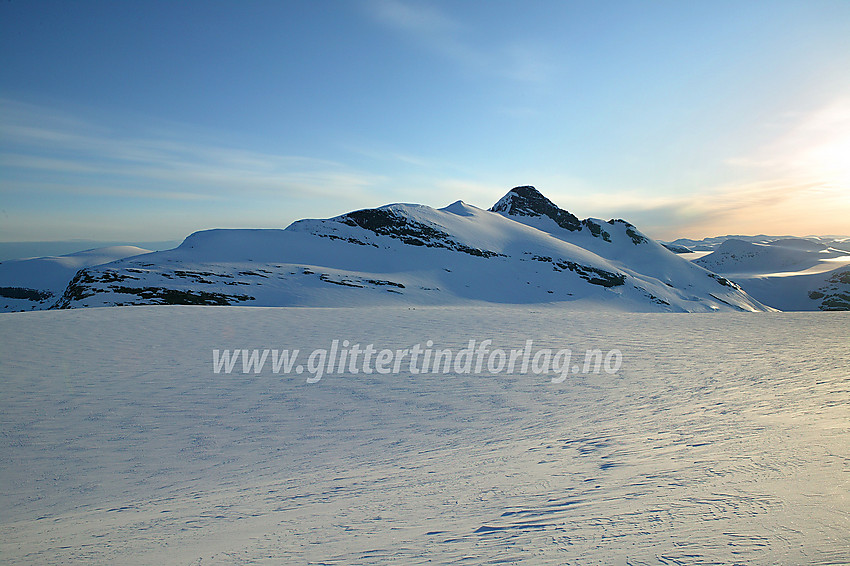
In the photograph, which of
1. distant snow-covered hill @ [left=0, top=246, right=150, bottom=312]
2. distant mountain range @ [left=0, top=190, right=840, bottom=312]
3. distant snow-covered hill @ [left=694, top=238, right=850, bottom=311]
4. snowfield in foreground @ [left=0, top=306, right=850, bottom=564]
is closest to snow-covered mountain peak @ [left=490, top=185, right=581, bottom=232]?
distant mountain range @ [left=0, top=190, right=840, bottom=312]

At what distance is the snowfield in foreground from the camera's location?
11.5 ft

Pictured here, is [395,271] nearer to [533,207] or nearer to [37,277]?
[533,207]

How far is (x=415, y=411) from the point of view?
809cm

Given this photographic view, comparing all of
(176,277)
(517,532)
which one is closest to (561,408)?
(517,532)

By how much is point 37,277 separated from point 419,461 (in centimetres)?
14703

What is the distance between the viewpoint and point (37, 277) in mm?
109062

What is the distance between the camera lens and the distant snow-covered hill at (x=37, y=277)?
8781 centimetres

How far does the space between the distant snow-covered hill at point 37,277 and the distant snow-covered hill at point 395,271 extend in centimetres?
6907

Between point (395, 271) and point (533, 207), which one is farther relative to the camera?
point (533, 207)

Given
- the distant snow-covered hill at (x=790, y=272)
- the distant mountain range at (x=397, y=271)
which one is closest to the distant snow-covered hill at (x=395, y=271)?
the distant mountain range at (x=397, y=271)

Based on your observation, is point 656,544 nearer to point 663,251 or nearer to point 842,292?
point 663,251

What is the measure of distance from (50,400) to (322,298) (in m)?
24.4

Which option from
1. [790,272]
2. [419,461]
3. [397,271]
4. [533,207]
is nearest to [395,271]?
[397,271]

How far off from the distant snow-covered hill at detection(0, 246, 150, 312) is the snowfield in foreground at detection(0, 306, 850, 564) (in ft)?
327
